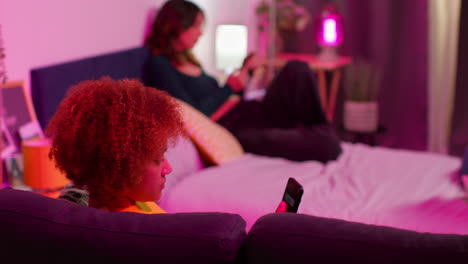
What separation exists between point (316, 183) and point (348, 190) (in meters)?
0.13

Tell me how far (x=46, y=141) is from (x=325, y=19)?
8.60 ft

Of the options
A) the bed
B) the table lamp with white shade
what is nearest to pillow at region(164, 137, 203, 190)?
the bed

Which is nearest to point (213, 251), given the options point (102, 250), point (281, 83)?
point (102, 250)

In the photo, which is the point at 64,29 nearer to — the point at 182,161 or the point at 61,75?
the point at 61,75

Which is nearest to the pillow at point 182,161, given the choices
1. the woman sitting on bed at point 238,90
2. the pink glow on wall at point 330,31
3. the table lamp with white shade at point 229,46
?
the woman sitting on bed at point 238,90

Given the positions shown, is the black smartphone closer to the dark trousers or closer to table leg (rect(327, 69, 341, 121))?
the dark trousers

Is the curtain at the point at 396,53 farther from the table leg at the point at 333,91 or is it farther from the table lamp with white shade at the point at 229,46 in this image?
the table lamp with white shade at the point at 229,46

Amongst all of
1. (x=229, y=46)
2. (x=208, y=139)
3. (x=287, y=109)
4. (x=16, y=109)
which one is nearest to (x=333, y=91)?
(x=229, y=46)

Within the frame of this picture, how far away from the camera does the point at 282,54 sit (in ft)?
15.1

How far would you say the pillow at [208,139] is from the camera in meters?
2.35

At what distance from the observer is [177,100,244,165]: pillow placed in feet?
7.71

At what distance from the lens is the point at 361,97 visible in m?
3.99

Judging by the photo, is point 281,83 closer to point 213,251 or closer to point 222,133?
point 222,133

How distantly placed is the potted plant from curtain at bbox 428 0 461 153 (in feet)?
1.43
